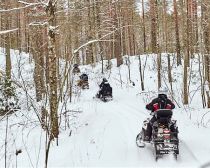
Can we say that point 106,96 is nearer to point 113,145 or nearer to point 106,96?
point 106,96

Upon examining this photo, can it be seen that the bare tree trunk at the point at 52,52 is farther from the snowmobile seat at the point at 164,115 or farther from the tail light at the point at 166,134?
the tail light at the point at 166,134

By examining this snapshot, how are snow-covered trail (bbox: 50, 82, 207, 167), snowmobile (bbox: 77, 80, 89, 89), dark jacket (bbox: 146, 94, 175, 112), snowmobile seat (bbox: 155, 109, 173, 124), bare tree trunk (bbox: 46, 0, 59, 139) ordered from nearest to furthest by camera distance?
snow-covered trail (bbox: 50, 82, 207, 167) < snowmobile seat (bbox: 155, 109, 173, 124) < dark jacket (bbox: 146, 94, 175, 112) < bare tree trunk (bbox: 46, 0, 59, 139) < snowmobile (bbox: 77, 80, 89, 89)

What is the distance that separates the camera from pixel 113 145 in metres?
10.6

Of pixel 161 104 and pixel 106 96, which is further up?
pixel 161 104

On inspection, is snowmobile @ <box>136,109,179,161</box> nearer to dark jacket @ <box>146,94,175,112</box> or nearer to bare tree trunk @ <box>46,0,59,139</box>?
dark jacket @ <box>146,94,175,112</box>

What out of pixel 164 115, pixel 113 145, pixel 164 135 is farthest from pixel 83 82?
pixel 164 135

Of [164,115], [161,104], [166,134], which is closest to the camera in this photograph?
[166,134]

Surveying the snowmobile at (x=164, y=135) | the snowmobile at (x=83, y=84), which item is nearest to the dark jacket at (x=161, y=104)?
→ the snowmobile at (x=164, y=135)

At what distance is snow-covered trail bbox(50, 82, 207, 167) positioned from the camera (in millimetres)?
8992

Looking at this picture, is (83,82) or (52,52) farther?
(83,82)

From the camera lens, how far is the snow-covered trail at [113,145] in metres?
8.99

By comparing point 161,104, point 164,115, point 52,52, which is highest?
point 52,52

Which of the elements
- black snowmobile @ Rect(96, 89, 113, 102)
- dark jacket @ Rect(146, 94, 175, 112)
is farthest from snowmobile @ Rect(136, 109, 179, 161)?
black snowmobile @ Rect(96, 89, 113, 102)

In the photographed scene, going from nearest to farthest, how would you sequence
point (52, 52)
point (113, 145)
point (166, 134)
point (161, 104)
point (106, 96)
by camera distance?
point (166, 134)
point (161, 104)
point (113, 145)
point (52, 52)
point (106, 96)
